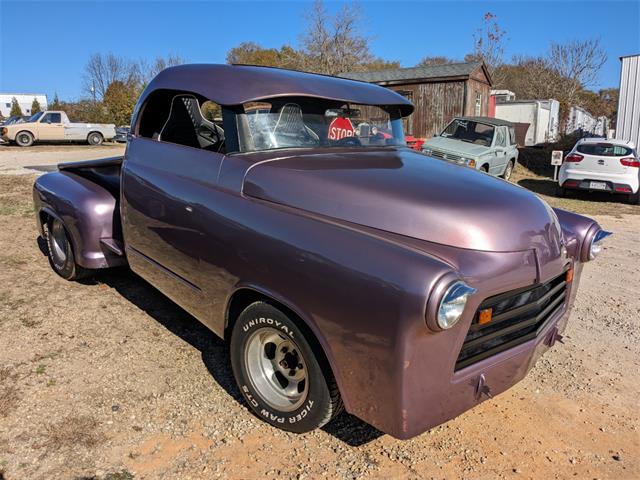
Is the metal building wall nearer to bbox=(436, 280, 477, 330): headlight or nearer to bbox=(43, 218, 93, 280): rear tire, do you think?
bbox=(43, 218, 93, 280): rear tire

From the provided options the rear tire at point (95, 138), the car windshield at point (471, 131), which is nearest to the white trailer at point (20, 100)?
the rear tire at point (95, 138)

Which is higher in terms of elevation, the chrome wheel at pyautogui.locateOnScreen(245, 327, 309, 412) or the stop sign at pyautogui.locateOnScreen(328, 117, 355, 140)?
the stop sign at pyautogui.locateOnScreen(328, 117, 355, 140)

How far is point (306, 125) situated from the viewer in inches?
125

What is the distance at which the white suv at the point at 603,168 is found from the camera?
39.2ft

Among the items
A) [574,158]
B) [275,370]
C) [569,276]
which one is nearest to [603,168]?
[574,158]

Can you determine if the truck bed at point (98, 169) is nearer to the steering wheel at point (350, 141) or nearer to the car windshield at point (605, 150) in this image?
the steering wheel at point (350, 141)

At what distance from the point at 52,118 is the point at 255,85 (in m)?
25.7

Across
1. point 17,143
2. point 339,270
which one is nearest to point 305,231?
point 339,270

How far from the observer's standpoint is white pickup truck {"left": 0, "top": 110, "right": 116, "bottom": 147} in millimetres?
23844

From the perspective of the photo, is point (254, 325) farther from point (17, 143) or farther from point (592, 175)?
point (17, 143)

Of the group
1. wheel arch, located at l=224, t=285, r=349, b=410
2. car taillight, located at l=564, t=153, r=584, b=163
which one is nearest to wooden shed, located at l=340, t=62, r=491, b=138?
car taillight, located at l=564, t=153, r=584, b=163

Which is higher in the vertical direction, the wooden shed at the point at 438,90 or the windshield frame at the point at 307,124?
the wooden shed at the point at 438,90

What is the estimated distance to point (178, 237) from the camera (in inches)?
124

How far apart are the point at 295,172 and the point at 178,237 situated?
0.99m
